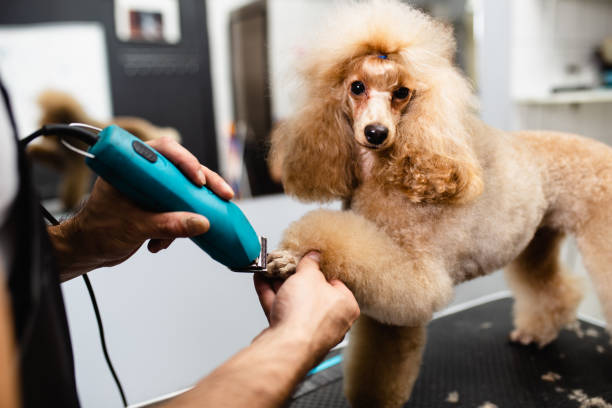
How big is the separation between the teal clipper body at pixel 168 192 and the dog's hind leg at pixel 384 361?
295mm

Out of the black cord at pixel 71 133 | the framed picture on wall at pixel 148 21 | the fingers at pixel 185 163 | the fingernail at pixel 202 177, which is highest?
the framed picture on wall at pixel 148 21

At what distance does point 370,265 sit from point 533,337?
647 millimetres

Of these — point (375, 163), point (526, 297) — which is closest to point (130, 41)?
point (375, 163)

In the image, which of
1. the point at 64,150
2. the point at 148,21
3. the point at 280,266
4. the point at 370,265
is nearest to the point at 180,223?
the point at 280,266

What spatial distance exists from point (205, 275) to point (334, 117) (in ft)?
1.95

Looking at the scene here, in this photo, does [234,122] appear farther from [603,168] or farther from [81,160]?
[603,168]

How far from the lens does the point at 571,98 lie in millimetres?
1234

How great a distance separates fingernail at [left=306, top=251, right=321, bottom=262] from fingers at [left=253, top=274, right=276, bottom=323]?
2.4 inches

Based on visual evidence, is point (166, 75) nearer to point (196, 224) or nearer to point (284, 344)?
point (196, 224)

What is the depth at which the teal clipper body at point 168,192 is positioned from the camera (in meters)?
0.43

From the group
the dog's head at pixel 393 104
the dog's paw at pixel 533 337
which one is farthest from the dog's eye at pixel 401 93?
the dog's paw at pixel 533 337

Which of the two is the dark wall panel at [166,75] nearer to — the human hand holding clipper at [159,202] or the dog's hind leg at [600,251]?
the human hand holding clipper at [159,202]

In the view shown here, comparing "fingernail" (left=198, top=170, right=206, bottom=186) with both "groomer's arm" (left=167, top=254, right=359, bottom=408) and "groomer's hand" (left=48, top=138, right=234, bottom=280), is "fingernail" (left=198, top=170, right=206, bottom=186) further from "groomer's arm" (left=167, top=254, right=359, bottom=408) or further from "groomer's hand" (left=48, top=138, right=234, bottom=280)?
"groomer's arm" (left=167, top=254, right=359, bottom=408)

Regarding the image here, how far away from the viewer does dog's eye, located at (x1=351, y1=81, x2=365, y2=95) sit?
57 centimetres
